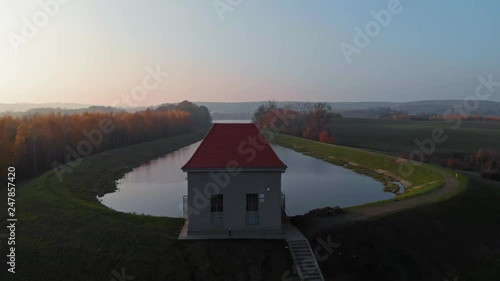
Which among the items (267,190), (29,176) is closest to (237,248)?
(267,190)

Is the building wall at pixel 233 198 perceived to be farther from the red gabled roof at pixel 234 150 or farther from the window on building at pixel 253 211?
the red gabled roof at pixel 234 150

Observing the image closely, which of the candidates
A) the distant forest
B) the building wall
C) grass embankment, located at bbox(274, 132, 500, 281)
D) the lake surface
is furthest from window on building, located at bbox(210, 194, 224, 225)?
the distant forest

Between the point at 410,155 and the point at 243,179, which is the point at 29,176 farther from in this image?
the point at 410,155

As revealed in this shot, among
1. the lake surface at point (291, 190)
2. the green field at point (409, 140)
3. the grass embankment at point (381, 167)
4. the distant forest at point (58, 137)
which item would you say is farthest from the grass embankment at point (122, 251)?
the green field at point (409, 140)

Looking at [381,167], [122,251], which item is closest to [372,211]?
[122,251]

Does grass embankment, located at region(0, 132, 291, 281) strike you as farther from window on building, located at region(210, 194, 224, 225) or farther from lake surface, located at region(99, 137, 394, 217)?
lake surface, located at region(99, 137, 394, 217)

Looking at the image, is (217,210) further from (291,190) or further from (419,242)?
(291,190)
